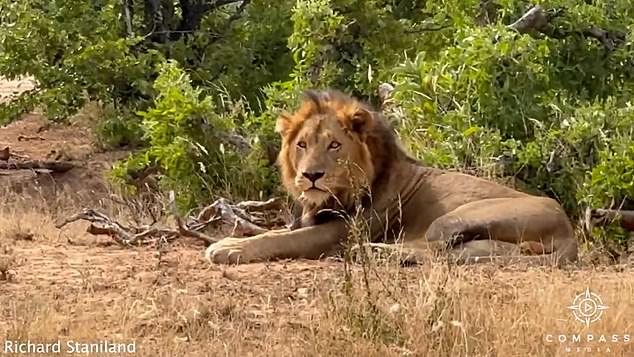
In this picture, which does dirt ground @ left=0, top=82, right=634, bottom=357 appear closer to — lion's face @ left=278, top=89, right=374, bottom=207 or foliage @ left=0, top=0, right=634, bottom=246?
lion's face @ left=278, top=89, right=374, bottom=207

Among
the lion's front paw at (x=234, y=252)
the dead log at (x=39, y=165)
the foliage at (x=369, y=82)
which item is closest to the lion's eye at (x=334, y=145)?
the lion's front paw at (x=234, y=252)

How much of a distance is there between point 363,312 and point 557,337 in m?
0.84

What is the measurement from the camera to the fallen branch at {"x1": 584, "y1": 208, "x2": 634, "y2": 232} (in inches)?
320

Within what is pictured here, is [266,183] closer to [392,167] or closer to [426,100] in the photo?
[426,100]

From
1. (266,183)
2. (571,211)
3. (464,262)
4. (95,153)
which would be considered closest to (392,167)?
(464,262)

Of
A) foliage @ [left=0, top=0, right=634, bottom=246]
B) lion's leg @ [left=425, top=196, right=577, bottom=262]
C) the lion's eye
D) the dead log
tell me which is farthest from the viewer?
the dead log

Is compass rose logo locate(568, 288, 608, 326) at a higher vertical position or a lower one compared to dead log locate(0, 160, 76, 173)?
higher

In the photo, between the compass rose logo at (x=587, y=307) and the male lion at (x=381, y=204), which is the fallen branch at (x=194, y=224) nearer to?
→ the male lion at (x=381, y=204)

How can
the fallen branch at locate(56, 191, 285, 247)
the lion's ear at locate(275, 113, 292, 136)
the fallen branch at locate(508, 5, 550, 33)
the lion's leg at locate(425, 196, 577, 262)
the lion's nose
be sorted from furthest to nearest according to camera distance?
the fallen branch at locate(508, 5, 550, 33), the fallen branch at locate(56, 191, 285, 247), the lion's ear at locate(275, 113, 292, 136), the lion's nose, the lion's leg at locate(425, 196, 577, 262)

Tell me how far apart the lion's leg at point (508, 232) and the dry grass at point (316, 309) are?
408 mm

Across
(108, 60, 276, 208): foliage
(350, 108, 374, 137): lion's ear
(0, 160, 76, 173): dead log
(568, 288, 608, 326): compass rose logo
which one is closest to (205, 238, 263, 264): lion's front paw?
(350, 108, 374, 137): lion's ear

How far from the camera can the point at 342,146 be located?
769 centimetres

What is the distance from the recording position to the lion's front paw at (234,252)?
23.8 feet

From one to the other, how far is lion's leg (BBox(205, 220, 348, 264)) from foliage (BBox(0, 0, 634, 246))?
2.01 metres
